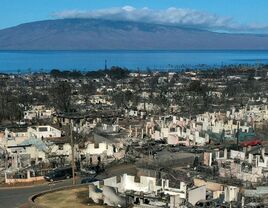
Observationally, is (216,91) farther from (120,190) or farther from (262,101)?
(120,190)

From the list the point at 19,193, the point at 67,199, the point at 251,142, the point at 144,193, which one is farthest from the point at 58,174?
the point at 251,142

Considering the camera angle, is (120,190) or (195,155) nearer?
(120,190)

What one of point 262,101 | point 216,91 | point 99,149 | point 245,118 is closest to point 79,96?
point 216,91

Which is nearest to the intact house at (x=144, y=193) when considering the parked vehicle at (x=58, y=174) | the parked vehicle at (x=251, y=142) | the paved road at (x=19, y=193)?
the paved road at (x=19, y=193)

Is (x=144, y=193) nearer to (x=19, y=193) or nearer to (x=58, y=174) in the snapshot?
(x=19, y=193)

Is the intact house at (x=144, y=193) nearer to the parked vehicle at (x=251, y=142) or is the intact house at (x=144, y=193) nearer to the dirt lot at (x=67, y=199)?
the dirt lot at (x=67, y=199)

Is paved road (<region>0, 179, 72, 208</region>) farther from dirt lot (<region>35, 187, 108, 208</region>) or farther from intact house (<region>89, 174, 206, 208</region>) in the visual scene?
intact house (<region>89, 174, 206, 208</region>)

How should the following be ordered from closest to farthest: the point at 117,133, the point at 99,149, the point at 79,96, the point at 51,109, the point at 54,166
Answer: the point at 54,166
the point at 99,149
the point at 117,133
the point at 51,109
the point at 79,96
